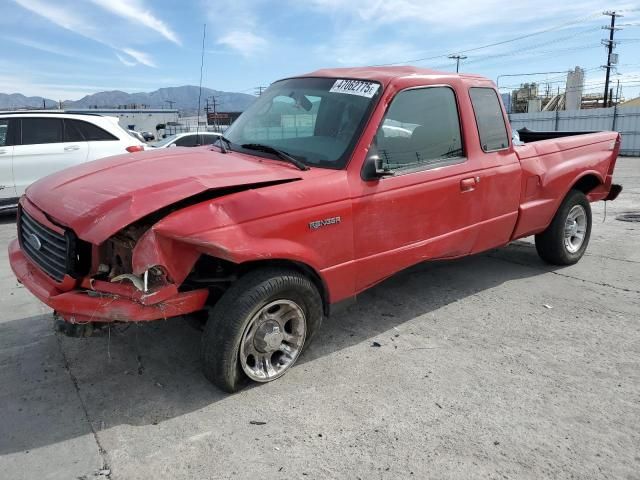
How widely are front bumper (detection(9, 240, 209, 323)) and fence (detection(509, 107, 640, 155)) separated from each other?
2692 centimetres

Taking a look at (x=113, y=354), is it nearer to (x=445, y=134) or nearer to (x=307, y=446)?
(x=307, y=446)

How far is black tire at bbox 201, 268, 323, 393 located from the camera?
9.66ft

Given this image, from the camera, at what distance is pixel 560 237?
543cm

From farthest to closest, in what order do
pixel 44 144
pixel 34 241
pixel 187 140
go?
pixel 187 140 → pixel 44 144 → pixel 34 241

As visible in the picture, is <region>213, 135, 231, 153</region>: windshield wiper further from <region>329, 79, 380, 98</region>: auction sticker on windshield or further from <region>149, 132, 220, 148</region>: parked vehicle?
<region>149, 132, 220, 148</region>: parked vehicle

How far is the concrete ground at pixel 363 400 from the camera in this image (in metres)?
2.56

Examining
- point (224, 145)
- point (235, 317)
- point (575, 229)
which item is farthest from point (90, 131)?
point (575, 229)

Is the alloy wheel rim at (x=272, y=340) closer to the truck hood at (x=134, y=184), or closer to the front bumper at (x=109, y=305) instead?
the front bumper at (x=109, y=305)

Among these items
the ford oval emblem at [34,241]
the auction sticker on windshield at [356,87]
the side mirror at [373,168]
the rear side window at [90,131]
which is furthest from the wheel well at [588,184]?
the rear side window at [90,131]

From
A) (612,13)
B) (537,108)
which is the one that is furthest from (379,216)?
(612,13)

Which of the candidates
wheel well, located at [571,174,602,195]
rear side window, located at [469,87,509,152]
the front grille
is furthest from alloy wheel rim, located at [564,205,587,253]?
the front grille

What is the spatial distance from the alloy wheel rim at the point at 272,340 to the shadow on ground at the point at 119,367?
Result: 275mm

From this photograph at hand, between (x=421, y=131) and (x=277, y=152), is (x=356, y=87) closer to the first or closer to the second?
(x=421, y=131)

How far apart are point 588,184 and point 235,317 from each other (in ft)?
15.0
